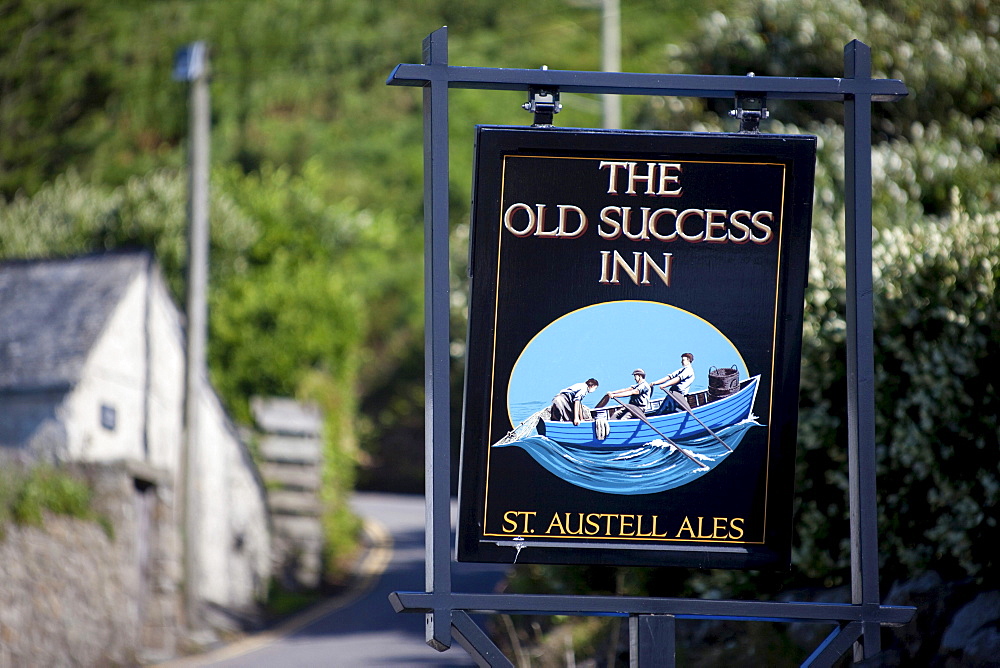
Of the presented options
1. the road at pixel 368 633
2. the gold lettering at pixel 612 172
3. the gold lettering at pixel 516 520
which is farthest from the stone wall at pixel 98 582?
the gold lettering at pixel 612 172

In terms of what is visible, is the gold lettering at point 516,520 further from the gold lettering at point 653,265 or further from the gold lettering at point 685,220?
the gold lettering at point 685,220

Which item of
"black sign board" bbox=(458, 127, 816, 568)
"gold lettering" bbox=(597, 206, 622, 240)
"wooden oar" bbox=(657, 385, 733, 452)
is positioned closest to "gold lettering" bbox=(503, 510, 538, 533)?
"black sign board" bbox=(458, 127, 816, 568)

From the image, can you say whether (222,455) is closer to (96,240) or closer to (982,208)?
(96,240)

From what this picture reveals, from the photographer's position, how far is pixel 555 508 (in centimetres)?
559

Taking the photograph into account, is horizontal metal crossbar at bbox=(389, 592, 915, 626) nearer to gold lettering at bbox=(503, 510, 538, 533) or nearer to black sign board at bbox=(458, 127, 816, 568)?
black sign board at bbox=(458, 127, 816, 568)

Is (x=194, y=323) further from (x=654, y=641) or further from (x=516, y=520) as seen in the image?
(x=654, y=641)

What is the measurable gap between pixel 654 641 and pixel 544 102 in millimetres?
2712

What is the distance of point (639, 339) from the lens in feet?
18.7

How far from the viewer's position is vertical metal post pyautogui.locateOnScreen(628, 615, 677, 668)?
5.49 metres

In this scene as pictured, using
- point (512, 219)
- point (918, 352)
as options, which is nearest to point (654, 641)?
point (512, 219)

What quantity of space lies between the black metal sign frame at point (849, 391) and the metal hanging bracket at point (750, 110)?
18mm

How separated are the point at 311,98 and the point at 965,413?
38757mm

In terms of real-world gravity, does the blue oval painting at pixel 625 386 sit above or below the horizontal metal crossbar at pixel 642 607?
above

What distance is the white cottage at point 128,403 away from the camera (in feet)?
55.1
